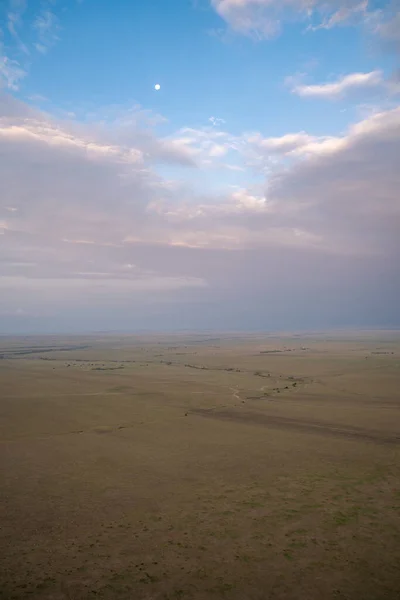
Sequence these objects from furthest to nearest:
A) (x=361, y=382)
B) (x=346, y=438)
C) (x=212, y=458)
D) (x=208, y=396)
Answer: (x=361, y=382), (x=208, y=396), (x=346, y=438), (x=212, y=458)

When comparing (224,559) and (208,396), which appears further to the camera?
(208,396)

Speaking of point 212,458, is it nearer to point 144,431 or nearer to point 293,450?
point 293,450

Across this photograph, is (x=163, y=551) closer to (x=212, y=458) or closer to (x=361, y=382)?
(x=212, y=458)

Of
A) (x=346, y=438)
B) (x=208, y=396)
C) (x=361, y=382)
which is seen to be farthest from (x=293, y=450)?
(x=361, y=382)

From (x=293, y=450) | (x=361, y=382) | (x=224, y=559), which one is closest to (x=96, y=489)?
(x=224, y=559)

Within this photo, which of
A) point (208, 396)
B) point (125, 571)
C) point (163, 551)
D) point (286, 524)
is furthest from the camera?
point (208, 396)

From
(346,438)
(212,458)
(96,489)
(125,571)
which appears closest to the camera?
(125,571)
